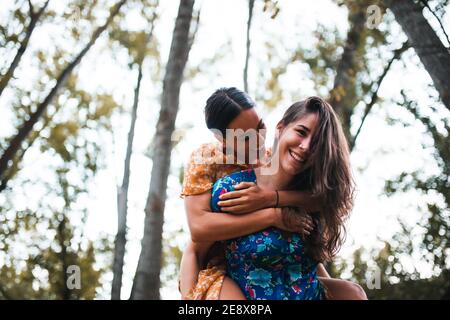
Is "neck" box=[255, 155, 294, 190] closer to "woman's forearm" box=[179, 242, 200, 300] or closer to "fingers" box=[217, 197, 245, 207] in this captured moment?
"fingers" box=[217, 197, 245, 207]

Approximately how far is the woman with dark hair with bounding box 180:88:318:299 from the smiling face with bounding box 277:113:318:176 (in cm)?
12

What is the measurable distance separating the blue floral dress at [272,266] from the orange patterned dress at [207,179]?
89mm

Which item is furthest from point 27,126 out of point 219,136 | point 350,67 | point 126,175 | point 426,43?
point 426,43

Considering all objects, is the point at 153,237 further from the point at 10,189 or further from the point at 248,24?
the point at 10,189

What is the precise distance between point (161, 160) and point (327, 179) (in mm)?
3168

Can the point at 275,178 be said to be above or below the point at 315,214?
above

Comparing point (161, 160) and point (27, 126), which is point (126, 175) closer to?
point (27, 126)

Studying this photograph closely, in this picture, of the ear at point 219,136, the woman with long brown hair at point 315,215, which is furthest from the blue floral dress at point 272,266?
the ear at point 219,136

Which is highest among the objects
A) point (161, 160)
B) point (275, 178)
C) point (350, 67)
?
point (350, 67)

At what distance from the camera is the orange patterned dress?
7.77 feet

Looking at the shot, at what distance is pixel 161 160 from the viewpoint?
5.38 m

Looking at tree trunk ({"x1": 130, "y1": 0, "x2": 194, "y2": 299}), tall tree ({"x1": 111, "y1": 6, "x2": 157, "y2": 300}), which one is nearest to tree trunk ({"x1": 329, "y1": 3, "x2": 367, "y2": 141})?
tree trunk ({"x1": 130, "y1": 0, "x2": 194, "y2": 299})

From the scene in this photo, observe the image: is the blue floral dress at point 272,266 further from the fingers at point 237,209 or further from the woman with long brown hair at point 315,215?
the fingers at point 237,209

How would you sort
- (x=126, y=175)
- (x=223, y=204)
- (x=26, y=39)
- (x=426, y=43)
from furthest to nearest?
(x=126, y=175) → (x=26, y=39) → (x=426, y=43) → (x=223, y=204)
